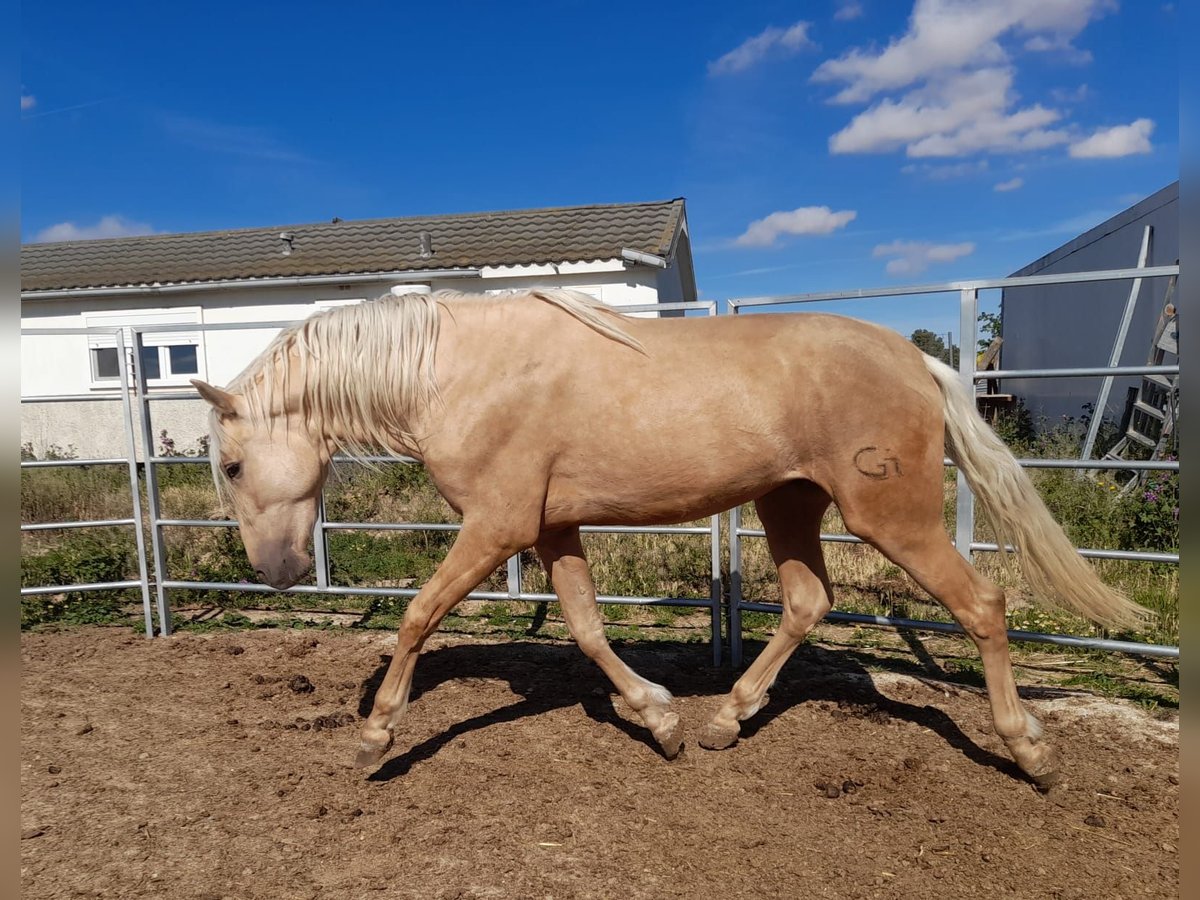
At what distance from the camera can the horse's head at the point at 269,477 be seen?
2.84 meters

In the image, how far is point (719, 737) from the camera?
3098 millimetres

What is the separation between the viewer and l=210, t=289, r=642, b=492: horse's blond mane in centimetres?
281

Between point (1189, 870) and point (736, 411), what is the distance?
2.05 meters

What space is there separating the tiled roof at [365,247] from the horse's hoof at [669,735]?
7.78 m

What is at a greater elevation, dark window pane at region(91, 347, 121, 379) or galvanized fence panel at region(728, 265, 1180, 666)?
dark window pane at region(91, 347, 121, 379)

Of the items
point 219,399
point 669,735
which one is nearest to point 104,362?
point 219,399

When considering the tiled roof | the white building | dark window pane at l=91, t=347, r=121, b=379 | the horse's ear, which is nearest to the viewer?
the horse's ear

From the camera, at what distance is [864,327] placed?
113 inches

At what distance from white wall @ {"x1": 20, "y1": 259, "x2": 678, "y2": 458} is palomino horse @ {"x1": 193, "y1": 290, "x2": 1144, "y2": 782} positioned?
23.9 feet

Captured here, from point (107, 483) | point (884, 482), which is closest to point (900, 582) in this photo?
point (884, 482)

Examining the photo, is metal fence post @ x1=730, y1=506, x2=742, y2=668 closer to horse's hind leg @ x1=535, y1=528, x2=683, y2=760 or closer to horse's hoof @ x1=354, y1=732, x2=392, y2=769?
horse's hind leg @ x1=535, y1=528, x2=683, y2=760

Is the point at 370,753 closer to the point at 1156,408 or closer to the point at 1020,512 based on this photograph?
the point at 1020,512

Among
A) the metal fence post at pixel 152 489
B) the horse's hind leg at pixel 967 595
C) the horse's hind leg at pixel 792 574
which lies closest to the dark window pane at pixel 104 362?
the metal fence post at pixel 152 489

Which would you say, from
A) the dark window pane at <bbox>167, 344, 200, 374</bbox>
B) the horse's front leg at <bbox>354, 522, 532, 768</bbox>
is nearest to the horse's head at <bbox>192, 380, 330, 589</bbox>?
the horse's front leg at <bbox>354, 522, 532, 768</bbox>
